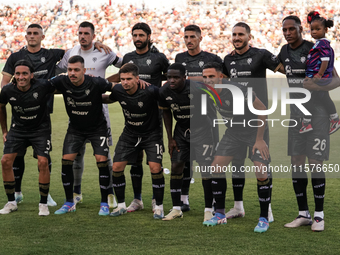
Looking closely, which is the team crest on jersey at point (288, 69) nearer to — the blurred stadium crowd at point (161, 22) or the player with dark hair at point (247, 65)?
the player with dark hair at point (247, 65)

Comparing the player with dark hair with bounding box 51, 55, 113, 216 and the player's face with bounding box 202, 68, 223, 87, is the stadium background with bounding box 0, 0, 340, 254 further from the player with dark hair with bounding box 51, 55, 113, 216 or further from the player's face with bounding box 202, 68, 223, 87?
the player's face with bounding box 202, 68, 223, 87

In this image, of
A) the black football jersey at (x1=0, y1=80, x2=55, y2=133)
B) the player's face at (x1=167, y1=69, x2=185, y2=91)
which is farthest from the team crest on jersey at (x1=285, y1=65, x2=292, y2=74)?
the black football jersey at (x1=0, y1=80, x2=55, y2=133)

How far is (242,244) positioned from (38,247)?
6.66ft

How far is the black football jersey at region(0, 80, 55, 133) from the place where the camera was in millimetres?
5914

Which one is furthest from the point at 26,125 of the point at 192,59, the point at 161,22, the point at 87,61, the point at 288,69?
the point at 161,22

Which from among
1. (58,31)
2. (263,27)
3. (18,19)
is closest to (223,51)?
(263,27)

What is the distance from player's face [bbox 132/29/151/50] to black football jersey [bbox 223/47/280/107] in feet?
4.36

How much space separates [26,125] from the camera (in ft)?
19.6

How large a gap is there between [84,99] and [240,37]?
6.93ft

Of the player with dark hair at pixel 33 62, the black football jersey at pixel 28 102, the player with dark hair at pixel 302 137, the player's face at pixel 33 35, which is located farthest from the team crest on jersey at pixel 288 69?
the player's face at pixel 33 35

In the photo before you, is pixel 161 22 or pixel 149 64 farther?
pixel 161 22

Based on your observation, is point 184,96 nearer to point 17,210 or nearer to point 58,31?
point 17,210

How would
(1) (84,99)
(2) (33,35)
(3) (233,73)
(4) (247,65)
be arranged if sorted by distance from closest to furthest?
(4) (247,65) < (3) (233,73) < (1) (84,99) < (2) (33,35)

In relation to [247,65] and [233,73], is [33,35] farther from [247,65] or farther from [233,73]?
[247,65]
